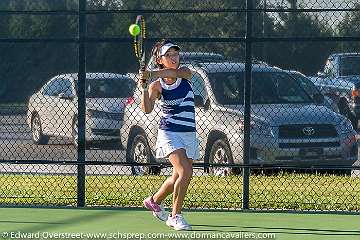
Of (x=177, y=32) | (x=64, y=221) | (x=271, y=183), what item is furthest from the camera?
(x=271, y=183)

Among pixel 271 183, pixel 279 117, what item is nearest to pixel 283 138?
pixel 279 117

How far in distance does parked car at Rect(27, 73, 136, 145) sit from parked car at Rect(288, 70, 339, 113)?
164 cm

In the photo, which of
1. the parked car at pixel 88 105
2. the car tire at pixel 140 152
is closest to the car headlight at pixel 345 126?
the car tire at pixel 140 152

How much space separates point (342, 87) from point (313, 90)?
25.7 inches

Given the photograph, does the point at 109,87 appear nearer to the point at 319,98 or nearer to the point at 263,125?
the point at 263,125

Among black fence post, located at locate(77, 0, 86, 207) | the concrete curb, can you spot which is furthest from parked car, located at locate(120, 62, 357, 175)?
the concrete curb

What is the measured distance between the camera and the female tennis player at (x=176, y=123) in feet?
30.4

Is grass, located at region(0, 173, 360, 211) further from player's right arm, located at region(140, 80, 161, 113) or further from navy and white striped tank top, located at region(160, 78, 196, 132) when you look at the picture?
player's right arm, located at region(140, 80, 161, 113)

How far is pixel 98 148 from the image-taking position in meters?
11.4

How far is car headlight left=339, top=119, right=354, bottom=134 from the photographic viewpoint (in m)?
11.3

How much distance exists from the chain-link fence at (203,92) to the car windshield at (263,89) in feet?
0.04

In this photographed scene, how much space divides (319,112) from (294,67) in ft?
Result: 1.83

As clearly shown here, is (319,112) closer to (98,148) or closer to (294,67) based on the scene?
(294,67)

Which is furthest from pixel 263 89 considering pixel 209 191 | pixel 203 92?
pixel 209 191
